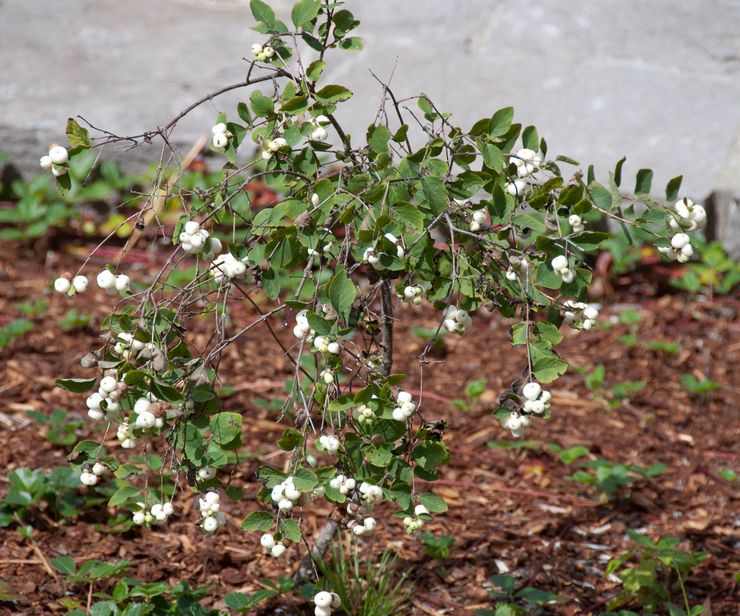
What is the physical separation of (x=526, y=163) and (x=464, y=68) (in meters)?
3.53

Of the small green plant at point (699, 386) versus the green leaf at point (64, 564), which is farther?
the small green plant at point (699, 386)

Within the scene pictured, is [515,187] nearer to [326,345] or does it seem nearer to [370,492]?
[326,345]

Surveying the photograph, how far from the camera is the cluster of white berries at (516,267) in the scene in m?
1.59

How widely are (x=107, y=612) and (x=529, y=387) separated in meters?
1.04

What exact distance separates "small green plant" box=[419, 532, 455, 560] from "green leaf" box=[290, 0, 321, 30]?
133 centimetres

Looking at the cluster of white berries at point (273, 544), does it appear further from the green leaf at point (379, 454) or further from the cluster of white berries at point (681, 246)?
the cluster of white berries at point (681, 246)

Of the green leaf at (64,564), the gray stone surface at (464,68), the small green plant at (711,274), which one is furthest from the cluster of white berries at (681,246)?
the gray stone surface at (464,68)

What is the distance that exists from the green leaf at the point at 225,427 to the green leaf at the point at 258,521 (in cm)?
14

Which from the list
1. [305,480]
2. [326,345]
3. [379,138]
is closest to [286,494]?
[305,480]

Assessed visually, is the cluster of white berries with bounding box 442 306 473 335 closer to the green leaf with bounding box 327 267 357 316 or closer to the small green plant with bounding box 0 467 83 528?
the green leaf with bounding box 327 267 357 316

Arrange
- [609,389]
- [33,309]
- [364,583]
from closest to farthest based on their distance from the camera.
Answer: [364,583], [609,389], [33,309]

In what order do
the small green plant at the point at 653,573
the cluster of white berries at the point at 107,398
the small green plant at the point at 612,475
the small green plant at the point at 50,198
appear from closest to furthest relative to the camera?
the cluster of white berries at the point at 107,398 < the small green plant at the point at 653,573 < the small green plant at the point at 612,475 < the small green plant at the point at 50,198

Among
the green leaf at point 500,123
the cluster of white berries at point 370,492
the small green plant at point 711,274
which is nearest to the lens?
the cluster of white berries at point 370,492

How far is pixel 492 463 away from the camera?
9.48ft
